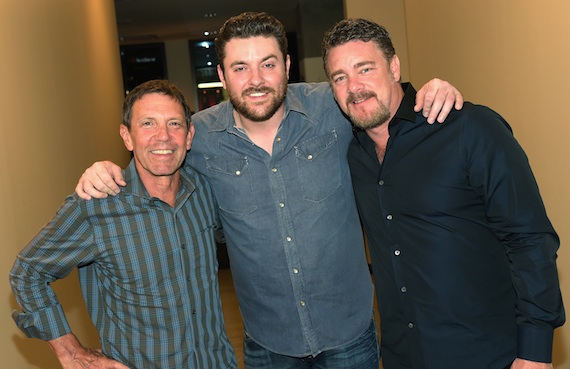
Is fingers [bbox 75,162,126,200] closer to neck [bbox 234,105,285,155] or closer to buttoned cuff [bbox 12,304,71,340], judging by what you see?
buttoned cuff [bbox 12,304,71,340]

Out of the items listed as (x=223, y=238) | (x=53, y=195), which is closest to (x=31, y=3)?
(x=53, y=195)

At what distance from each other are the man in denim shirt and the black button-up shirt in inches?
11.8

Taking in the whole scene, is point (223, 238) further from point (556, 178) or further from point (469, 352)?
point (556, 178)

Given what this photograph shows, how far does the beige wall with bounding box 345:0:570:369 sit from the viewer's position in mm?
3096

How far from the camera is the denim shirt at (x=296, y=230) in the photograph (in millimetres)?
2336

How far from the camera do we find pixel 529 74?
335 centimetres

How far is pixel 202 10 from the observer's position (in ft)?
33.4

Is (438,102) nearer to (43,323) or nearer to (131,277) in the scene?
(131,277)

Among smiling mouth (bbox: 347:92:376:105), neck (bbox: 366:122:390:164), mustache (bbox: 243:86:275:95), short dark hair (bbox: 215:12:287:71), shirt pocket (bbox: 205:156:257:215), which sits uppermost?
short dark hair (bbox: 215:12:287:71)

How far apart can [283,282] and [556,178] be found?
1.70 m

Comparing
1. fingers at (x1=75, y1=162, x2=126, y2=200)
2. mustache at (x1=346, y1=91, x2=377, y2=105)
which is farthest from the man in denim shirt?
fingers at (x1=75, y1=162, x2=126, y2=200)

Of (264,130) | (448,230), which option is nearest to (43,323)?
(264,130)

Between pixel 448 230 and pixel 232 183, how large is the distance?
2.74 feet

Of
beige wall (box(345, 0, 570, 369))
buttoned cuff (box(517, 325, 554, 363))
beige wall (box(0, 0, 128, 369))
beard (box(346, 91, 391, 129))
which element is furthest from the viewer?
beige wall (box(345, 0, 570, 369))
